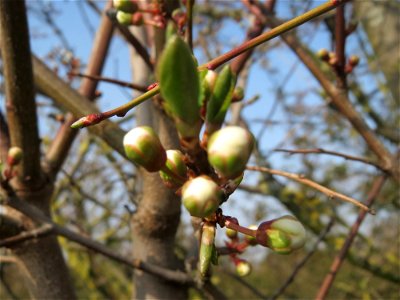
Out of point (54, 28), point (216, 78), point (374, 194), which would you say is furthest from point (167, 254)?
point (54, 28)

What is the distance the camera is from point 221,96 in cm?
41

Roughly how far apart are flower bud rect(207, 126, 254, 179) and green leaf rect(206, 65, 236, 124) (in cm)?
4

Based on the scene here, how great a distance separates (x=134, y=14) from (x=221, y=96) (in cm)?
60

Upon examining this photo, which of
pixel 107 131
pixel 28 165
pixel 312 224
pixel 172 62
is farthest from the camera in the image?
pixel 312 224

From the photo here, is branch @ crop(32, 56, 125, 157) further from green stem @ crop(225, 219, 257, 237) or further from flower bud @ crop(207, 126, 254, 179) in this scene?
flower bud @ crop(207, 126, 254, 179)

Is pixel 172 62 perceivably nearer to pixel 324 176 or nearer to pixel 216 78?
pixel 216 78

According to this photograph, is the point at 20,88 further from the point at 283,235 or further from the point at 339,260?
the point at 339,260

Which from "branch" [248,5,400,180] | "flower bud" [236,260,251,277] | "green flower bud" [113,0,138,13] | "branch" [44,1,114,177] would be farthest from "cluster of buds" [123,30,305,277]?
"branch" [44,1,114,177]

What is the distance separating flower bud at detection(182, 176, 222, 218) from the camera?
0.40 m

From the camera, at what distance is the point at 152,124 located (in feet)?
4.72

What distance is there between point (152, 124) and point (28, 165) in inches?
16.8

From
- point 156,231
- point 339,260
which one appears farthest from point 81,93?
point 339,260

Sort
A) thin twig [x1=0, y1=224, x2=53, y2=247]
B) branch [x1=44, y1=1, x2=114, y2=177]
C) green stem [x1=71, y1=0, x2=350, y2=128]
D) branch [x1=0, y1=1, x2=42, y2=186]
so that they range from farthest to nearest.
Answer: branch [x1=44, y1=1, x2=114, y2=177] < thin twig [x1=0, y1=224, x2=53, y2=247] < branch [x1=0, y1=1, x2=42, y2=186] < green stem [x1=71, y1=0, x2=350, y2=128]

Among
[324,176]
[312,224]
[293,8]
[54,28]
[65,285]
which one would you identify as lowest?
[65,285]
